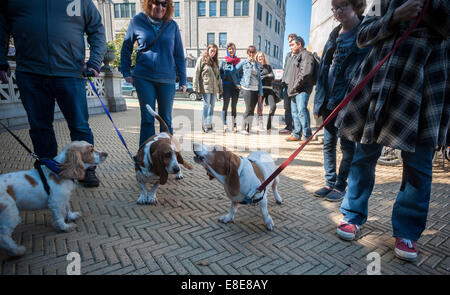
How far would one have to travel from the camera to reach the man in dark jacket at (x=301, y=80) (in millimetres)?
5586

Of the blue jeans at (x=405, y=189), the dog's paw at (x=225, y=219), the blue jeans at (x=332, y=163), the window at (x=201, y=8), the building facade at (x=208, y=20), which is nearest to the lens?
the blue jeans at (x=405, y=189)

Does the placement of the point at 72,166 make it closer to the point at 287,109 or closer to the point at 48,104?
the point at 48,104

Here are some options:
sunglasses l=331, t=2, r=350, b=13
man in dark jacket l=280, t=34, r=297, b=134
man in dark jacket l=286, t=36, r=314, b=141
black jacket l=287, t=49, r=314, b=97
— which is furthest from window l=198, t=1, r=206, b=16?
sunglasses l=331, t=2, r=350, b=13

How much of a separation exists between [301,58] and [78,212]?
539 cm

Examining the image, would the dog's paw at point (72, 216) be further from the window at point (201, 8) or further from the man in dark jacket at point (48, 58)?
the window at point (201, 8)

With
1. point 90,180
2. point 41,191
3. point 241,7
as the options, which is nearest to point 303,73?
point 90,180

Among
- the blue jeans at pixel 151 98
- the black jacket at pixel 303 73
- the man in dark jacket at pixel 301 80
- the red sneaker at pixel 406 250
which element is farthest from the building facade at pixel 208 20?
the red sneaker at pixel 406 250

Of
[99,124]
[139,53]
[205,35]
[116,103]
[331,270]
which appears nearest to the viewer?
[331,270]

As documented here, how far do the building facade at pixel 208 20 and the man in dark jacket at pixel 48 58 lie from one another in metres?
35.0

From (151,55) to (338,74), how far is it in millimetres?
2448
